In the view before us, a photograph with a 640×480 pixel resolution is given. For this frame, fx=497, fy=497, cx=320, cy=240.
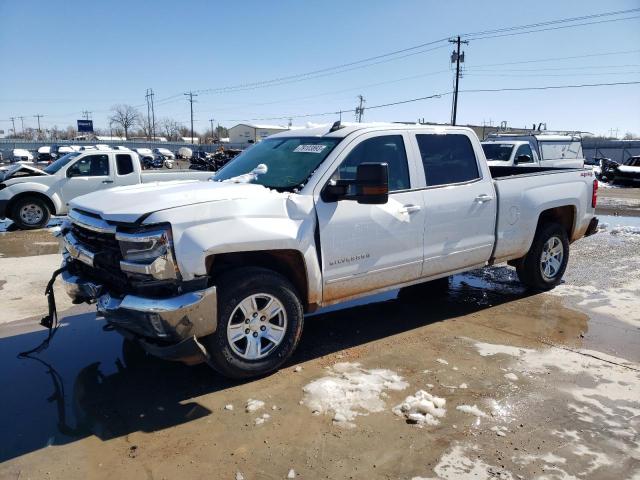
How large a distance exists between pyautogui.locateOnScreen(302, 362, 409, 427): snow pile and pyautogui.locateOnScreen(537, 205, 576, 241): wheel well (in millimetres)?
3441

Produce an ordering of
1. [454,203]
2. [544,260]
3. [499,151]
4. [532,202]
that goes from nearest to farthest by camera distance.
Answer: [454,203] → [532,202] → [544,260] → [499,151]

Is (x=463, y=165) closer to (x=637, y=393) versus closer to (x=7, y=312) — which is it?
(x=637, y=393)

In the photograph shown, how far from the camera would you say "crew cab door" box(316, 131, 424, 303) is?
412 centimetres

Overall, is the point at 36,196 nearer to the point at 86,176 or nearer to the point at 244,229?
the point at 86,176

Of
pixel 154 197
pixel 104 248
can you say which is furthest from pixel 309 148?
pixel 104 248

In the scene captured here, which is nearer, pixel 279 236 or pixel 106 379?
pixel 279 236

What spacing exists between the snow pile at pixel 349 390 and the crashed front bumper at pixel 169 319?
890mm

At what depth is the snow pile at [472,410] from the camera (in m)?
3.44

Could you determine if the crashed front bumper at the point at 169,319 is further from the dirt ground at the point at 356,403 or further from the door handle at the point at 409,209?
the door handle at the point at 409,209

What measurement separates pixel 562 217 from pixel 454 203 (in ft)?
7.88

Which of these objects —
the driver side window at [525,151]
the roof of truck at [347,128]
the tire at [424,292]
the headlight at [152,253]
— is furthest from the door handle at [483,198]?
the driver side window at [525,151]

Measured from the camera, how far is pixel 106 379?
13.0 ft

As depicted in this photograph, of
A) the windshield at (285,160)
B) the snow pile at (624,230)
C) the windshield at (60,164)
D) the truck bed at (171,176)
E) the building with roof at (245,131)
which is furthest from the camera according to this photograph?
the building with roof at (245,131)

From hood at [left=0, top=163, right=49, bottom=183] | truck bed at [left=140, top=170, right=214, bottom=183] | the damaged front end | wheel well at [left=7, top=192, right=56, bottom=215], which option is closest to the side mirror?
the damaged front end
